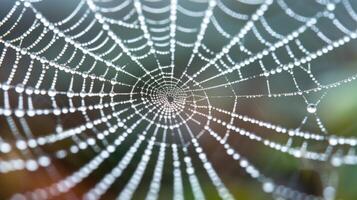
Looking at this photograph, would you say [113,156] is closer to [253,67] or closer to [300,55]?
[253,67]

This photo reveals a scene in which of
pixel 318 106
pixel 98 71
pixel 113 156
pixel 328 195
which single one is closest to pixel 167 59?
pixel 98 71

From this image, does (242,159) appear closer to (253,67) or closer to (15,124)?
(253,67)

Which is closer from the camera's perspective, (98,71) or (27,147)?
(27,147)

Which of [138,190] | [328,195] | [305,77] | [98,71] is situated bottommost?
[138,190]

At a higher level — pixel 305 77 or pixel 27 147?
pixel 305 77

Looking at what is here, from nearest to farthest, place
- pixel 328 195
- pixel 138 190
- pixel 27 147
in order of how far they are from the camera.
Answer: pixel 27 147, pixel 328 195, pixel 138 190

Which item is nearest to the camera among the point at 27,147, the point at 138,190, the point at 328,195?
the point at 27,147
